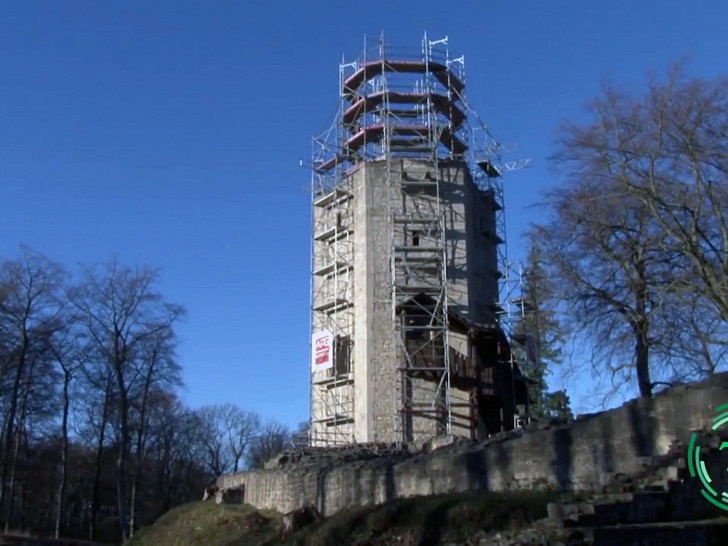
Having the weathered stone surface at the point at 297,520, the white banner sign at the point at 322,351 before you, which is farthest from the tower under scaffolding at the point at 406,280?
the weathered stone surface at the point at 297,520

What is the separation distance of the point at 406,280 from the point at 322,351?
457cm

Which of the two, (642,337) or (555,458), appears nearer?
(555,458)

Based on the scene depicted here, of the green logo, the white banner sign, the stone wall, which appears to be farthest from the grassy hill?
the white banner sign

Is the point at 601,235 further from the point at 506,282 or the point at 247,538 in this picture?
the point at 506,282

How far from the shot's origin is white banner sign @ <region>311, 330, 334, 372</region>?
35.2 m

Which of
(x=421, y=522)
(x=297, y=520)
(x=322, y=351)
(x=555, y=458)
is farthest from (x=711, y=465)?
(x=322, y=351)

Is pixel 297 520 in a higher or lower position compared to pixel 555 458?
lower

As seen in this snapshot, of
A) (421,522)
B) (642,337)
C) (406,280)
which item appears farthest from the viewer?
(406,280)

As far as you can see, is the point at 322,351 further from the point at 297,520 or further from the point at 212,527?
the point at 297,520

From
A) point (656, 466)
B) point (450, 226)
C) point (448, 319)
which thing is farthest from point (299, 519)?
point (450, 226)

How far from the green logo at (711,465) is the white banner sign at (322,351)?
21.7m

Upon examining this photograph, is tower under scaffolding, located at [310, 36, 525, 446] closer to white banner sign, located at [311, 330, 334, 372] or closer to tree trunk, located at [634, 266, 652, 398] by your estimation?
white banner sign, located at [311, 330, 334, 372]

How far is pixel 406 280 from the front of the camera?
3525 cm

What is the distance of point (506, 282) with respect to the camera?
39594 mm
